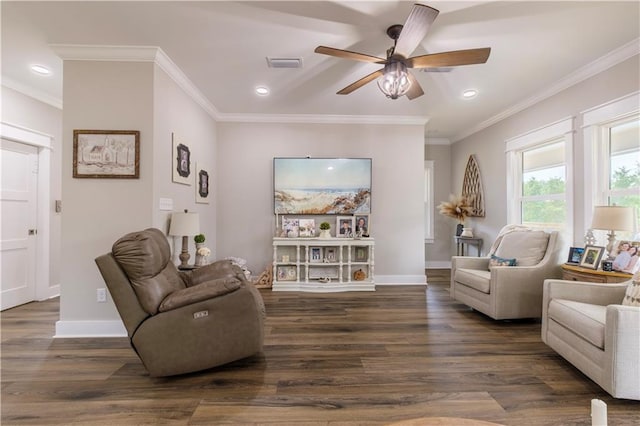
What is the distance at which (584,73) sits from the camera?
10.4 feet

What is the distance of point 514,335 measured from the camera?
9.28 feet

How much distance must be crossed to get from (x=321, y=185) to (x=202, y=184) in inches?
69.0

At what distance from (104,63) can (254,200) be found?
8.18 ft

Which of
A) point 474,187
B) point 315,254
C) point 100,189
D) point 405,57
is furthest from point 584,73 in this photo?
point 100,189

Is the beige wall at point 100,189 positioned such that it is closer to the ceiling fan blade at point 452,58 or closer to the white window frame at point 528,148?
the ceiling fan blade at point 452,58

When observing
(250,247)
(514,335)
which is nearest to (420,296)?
(514,335)

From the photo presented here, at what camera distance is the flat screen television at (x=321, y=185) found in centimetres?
468

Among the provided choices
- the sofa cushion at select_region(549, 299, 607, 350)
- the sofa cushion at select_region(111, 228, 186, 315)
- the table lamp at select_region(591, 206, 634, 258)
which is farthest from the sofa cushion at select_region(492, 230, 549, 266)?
the sofa cushion at select_region(111, 228, 186, 315)

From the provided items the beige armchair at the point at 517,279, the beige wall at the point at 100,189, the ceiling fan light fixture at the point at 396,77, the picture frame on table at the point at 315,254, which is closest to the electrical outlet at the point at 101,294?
the beige wall at the point at 100,189

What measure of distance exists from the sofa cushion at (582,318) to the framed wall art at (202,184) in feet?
12.8

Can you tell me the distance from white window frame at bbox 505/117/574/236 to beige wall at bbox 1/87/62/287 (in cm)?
598

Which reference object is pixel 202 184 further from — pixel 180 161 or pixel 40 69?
pixel 40 69

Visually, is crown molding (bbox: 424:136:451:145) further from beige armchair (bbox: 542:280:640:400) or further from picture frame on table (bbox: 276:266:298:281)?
beige armchair (bbox: 542:280:640:400)

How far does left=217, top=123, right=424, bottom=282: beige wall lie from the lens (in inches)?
186
